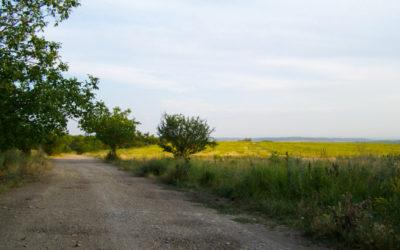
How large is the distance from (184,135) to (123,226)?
18874 mm

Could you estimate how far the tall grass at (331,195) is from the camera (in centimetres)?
571

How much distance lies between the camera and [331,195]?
326 inches

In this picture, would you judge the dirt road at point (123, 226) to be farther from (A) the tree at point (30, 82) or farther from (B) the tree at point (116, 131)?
(B) the tree at point (116, 131)

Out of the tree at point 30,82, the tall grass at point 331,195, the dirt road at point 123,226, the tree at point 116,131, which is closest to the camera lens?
the dirt road at point 123,226

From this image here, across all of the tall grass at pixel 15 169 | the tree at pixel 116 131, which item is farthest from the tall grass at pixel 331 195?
the tree at pixel 116 131

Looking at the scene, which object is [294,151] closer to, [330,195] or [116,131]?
[116,131]

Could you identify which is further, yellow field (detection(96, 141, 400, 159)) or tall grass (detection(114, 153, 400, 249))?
yellow field (detection(96, 141, 400, 159))

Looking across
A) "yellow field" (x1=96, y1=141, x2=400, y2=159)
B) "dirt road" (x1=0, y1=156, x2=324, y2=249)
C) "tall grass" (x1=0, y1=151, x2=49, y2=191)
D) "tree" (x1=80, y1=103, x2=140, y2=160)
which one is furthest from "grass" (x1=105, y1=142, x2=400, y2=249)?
"tree" (x1=80, y1=103, x2=140, y2=160)

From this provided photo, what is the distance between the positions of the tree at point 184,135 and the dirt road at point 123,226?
15231mm

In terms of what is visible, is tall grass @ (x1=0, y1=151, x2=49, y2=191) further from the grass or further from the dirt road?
the grass

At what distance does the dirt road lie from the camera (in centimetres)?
551

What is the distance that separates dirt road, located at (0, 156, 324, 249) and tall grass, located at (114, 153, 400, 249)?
864mm

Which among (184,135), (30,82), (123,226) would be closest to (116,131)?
(184,135)

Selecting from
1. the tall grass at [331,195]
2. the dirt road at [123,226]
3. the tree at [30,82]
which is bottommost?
the dirt road at [123,226]
